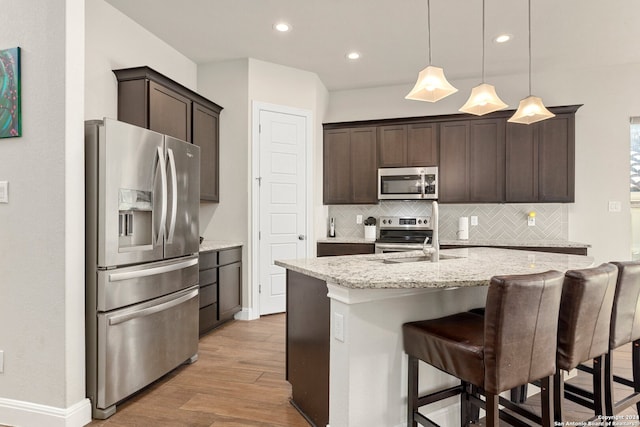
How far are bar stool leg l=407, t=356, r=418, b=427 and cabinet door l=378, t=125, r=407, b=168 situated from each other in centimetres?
343

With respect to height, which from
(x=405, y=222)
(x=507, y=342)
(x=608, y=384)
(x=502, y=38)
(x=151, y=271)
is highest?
(x=502, y=38)

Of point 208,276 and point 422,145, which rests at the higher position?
point 422,145

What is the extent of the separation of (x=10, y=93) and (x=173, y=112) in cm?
155

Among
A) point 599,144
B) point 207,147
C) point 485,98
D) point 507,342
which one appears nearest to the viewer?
point 507,342

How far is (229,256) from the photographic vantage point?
4062 millimetres

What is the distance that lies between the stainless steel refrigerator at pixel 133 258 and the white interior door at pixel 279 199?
159 cm

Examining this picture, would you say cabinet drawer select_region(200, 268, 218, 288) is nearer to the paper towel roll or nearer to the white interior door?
the white interior door

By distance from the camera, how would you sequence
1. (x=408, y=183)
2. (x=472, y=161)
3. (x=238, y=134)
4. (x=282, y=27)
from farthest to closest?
(x=408, y=183)
(x=472, y=161)
(x=238, y=134)
(x=282, y=27)

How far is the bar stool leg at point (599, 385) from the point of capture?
74.9 inches

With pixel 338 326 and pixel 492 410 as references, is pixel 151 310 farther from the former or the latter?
pixel 492 410

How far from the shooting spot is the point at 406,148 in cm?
491

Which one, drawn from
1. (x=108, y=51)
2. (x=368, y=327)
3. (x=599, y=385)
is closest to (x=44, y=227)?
(x=368, y=327)

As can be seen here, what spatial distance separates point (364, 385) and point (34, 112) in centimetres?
232

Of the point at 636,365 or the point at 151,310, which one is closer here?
the point at 636,365
